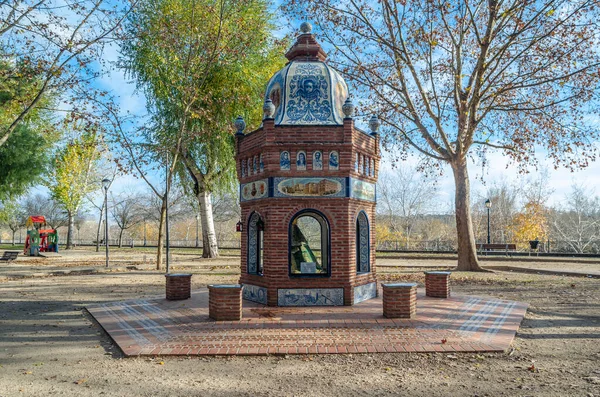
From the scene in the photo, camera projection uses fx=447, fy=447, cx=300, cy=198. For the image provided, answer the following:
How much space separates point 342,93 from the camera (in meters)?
10.7

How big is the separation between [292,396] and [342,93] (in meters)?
7.66

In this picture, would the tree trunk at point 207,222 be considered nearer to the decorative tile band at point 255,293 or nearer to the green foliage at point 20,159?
the green foliage at point 20,159

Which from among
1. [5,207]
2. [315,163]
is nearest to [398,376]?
[315,163]

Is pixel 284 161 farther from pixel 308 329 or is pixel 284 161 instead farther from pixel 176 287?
pixel 176 287

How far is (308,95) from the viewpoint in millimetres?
9930

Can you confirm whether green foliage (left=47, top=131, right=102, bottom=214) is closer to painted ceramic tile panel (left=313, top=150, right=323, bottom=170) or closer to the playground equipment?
the playground equipment

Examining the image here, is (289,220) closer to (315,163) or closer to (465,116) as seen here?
(315,163)

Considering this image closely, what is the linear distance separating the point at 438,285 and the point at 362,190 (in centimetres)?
290

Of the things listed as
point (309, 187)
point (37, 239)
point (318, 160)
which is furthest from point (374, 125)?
point (37, 239)

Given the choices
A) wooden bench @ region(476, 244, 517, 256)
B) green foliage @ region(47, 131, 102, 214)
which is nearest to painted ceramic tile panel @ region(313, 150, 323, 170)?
wooden bench @ region(476, 244, 517, 256)

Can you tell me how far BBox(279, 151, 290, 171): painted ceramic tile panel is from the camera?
369 inches

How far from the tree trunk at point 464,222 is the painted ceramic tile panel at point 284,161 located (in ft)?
35.7

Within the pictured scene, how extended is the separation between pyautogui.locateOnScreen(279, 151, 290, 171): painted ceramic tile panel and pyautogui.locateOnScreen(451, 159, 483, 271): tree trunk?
10885 millimetres

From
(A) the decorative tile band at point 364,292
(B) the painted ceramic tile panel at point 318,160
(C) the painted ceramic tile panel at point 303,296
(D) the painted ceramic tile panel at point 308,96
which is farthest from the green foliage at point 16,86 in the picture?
(A) the decorative tile band at point 364,292
